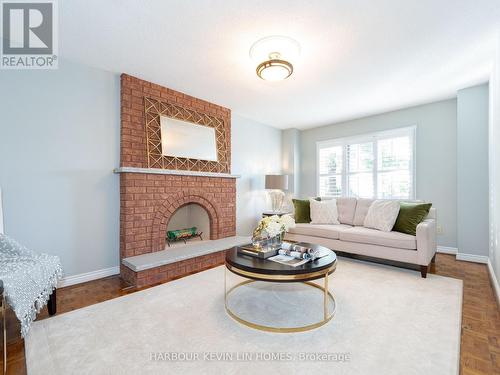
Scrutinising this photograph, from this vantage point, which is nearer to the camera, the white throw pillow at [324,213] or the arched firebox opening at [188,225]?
the arched firebox opening at [188,225]

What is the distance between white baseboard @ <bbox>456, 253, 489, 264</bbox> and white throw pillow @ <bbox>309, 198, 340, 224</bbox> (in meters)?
1.82

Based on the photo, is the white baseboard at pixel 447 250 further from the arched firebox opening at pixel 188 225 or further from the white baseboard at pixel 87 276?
the white baseboard at pixel 87 276

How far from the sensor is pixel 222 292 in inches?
98.9

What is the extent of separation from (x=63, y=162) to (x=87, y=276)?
1.35m

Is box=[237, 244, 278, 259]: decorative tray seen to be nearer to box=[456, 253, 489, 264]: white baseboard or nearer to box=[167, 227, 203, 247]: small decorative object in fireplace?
box=[167, 227, 203, 247]: small decorative object in fireplace

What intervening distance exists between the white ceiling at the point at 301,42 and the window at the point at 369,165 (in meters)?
1.01

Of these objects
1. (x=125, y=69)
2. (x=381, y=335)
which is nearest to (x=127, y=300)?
(x=381, y=335)

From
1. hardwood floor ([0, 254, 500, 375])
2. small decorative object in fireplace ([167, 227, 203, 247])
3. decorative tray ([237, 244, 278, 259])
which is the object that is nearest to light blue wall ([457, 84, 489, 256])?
hardwood floor ([0, 254, 500, 375])

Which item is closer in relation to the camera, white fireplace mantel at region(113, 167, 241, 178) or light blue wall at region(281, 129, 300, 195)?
white fireplace mantel at region(113, 167, 241, 178)

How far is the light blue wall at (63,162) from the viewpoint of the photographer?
7.91 feet

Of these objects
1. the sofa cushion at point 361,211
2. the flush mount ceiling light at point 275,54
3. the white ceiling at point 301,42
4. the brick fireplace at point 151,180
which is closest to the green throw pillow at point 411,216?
the sofa cushion at point 361,211

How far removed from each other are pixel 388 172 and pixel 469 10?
298 cm

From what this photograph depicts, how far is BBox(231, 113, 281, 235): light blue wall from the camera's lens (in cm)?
471

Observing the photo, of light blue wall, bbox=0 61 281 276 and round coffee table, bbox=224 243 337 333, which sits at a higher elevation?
light blue wall, bbox=0 61 281 276
